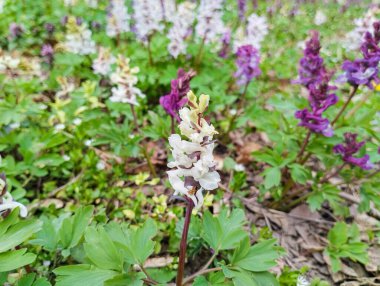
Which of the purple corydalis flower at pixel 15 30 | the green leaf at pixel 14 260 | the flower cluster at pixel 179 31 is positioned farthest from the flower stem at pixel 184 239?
the purple corydalis flower at pixel 15 30

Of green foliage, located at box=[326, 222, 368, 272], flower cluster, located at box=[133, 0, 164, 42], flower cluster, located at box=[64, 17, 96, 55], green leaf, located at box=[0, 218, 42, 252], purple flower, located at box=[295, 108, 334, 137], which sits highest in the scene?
flower cluster, located at box=[133, 0, 164, 42]

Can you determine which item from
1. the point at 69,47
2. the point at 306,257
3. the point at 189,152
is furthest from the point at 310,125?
the point at 69,47

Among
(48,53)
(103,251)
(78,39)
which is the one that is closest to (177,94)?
(103,251)

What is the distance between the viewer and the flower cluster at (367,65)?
2.45 meters

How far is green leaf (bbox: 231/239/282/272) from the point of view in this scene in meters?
1.69

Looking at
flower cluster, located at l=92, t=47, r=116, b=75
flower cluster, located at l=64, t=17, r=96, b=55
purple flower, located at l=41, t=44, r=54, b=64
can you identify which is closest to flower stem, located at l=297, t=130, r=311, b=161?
flower cluster, located at l=92, t=47, r=116, b=75

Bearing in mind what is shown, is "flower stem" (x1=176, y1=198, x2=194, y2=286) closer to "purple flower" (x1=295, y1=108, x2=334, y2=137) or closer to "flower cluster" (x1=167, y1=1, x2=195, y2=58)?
"purple flower" (x1=295, y1=108, x2=334, y2=137)

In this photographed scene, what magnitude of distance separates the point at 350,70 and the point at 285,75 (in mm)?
2337

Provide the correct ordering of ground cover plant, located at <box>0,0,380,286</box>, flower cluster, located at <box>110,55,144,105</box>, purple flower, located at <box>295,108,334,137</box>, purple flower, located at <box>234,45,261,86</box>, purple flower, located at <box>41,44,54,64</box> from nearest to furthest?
1. ground cover plant, located at <box>0,0,380,286</box>
2. purple flower, located at <box>295,108,334,137</box>
3. flower cluster, located at <box>110,55,144,105</box>
4. purple flower, located at <box>234,45,261,86</box>
5. purple flower, located at <box>41,44,54,64</box>

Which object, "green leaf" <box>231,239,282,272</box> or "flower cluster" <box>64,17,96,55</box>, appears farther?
"flower cluster" <box>64,17,96,55</box>

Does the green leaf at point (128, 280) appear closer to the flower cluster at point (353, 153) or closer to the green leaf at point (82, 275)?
the green leaf at point (82, 275)

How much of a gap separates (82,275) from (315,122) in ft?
6.27

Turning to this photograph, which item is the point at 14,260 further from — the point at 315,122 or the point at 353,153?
the point at 353,153

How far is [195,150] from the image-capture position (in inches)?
56.1
